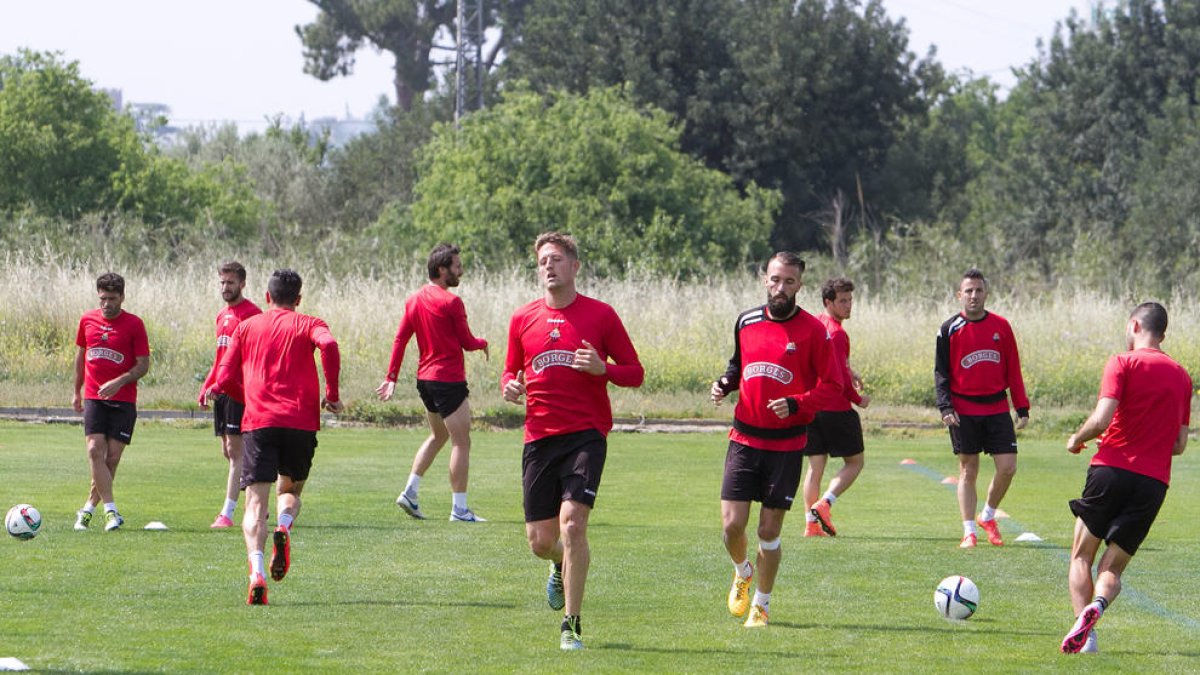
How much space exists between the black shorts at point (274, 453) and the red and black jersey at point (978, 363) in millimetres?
5045

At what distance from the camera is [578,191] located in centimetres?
4641

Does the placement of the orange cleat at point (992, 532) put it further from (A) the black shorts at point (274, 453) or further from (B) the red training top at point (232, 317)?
(B) the red training top at point (232, 317)

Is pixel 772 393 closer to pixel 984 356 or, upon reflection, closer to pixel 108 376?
pixel 984 356

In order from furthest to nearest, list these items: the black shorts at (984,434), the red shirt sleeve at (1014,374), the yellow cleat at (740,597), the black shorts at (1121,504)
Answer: the black shorts at (984,434), the red shirt sleeve at (1014,374), the yellow cleat at (740,597), the black shorts at (1121,504)

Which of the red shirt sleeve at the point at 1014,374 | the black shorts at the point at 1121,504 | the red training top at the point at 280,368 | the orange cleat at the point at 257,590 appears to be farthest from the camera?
the red shirt sleeve at the point at 1014,374

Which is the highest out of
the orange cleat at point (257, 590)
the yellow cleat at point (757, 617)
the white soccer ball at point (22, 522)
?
the yellow cleat at point (757, 617)

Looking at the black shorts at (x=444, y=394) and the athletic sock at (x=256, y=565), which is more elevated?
the black shorts at (x=444, y=394)

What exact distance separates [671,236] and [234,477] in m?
32.7

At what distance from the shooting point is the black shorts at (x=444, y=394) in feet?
46.8

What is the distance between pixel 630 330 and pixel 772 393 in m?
23.4

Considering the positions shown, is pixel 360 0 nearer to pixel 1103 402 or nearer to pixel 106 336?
pixel 106 336

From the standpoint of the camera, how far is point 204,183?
2128 inches

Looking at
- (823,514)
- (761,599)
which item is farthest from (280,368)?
(823,514)

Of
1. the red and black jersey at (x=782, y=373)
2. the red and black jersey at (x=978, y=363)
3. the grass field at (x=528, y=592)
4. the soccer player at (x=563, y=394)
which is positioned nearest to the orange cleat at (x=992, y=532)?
the grass field at (x=528, y=592)
